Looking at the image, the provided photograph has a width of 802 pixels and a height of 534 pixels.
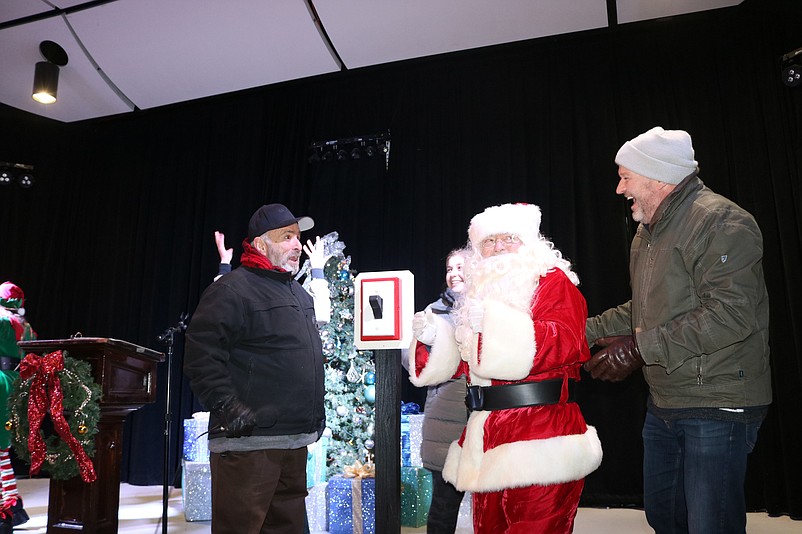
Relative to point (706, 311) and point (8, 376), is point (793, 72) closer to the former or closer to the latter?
point (706, 311)

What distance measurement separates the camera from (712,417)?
185 centimetres

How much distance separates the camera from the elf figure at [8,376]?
370 centimetres

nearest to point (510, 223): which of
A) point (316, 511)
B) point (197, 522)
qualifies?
point (316, 511)

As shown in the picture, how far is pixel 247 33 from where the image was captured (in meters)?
5.45

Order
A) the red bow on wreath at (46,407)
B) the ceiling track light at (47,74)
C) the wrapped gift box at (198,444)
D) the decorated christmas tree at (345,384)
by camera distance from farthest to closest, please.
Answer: the ceiling track light at (47,74), the wrapped gift box at (198,444), the decorated christmas tree at (345,384), the red bow on wreath at (46,407)

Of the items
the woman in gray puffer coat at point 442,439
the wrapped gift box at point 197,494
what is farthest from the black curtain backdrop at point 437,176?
the woman in gray puffer coat at point 442,439

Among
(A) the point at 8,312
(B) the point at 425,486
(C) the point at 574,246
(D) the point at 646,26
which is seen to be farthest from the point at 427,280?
(A) the point at 8,312

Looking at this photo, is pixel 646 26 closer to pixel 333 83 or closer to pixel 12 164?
pixel 333 83

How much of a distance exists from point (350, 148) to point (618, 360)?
15.1 ft

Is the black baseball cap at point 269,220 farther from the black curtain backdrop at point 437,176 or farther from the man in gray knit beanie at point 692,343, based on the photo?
the black curtain backdrop at point 437,176

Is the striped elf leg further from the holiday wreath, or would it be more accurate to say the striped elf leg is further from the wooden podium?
the holiday wreath

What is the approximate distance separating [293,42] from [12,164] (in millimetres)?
3243

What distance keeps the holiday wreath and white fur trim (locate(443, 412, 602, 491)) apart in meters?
2.22

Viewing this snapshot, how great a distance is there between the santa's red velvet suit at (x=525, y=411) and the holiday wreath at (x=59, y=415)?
2.13 metres
